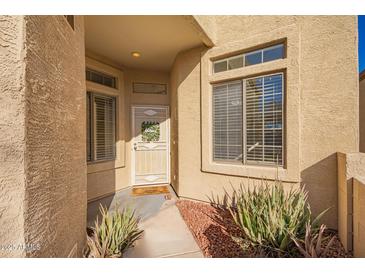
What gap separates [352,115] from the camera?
245cm

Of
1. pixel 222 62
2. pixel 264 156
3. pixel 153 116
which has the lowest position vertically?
pixel 264 156

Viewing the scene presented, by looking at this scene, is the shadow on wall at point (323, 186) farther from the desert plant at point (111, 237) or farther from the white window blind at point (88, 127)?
the white window blind at point (88, 127)

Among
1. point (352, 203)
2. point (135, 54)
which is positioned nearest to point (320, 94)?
point (352, 203)

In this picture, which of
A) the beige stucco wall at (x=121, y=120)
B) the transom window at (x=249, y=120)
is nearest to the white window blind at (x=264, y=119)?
the transom window at (x=249, y=120)

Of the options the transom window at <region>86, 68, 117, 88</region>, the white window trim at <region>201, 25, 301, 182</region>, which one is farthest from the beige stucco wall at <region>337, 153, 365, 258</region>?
the transom window at <region>86, 68, 117, 88</region>

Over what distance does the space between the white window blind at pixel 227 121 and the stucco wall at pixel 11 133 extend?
9.92 feet

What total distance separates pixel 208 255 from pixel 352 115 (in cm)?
287

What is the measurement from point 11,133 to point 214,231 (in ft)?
8.56

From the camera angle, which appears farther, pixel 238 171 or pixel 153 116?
pixel 153 116

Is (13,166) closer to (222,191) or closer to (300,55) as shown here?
(222,191)

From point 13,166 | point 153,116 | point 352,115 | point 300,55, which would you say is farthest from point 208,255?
point 153,116

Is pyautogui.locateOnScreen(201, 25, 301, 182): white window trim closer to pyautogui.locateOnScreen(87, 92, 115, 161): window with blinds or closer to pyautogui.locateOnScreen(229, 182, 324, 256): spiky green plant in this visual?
pyautogui.locateOnScreen(229, 182, 324, 256): spiky green plant

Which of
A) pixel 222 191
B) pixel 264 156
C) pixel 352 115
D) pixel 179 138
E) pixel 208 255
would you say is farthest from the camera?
pixel 179 138

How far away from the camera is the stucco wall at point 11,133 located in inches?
40.5
